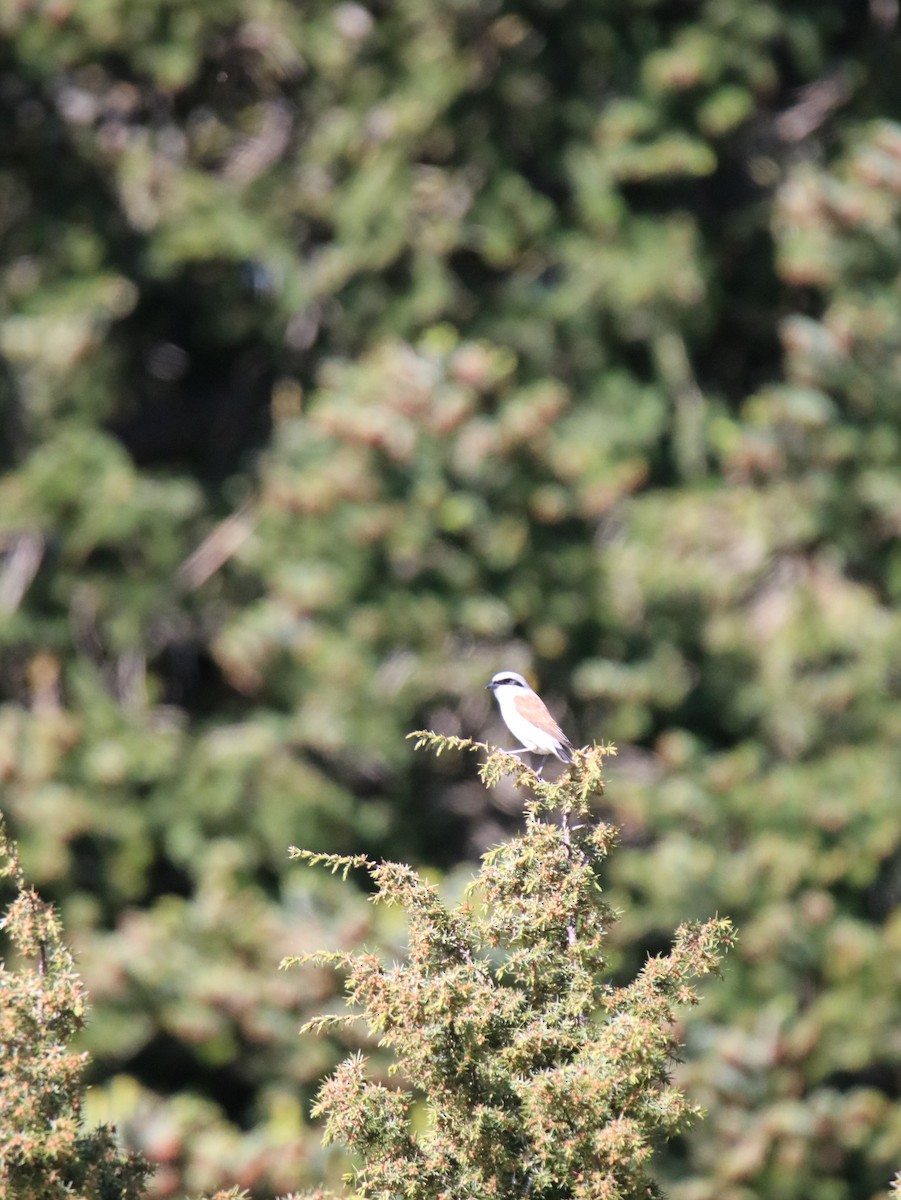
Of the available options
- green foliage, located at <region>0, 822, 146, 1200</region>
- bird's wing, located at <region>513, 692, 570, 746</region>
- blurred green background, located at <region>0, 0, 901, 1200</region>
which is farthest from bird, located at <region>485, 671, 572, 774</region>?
blurred green background, located at <region>0, 0, 901, 1200</region>

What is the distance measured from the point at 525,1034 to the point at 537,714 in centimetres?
239

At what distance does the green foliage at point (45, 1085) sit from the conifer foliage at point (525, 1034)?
1.79ft

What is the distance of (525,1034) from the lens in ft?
11.2

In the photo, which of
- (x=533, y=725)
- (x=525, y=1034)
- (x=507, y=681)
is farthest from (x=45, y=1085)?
(x=507, y=681)

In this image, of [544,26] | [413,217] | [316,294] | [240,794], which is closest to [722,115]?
[544,26]

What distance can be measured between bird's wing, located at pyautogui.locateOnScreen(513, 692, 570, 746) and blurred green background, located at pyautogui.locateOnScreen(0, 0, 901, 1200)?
354cm

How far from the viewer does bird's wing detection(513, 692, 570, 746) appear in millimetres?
5645

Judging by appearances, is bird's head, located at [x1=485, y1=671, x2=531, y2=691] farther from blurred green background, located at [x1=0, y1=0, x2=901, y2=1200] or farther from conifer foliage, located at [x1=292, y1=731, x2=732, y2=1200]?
blurred green background, located at [x1=0, y1=0, x2=901, y2=1200]

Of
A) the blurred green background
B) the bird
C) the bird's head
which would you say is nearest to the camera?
the bird

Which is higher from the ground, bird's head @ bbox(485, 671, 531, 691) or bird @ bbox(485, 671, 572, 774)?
bird @ bbox(485, 671, 572, 774)

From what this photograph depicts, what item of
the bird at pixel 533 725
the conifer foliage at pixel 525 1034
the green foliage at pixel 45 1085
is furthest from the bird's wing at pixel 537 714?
the green foliage at pixel 45 1085

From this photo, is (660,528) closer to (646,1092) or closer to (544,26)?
(544,26)

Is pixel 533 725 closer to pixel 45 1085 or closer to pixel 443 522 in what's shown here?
pixel 45 1085

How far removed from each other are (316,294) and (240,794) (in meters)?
3.43
